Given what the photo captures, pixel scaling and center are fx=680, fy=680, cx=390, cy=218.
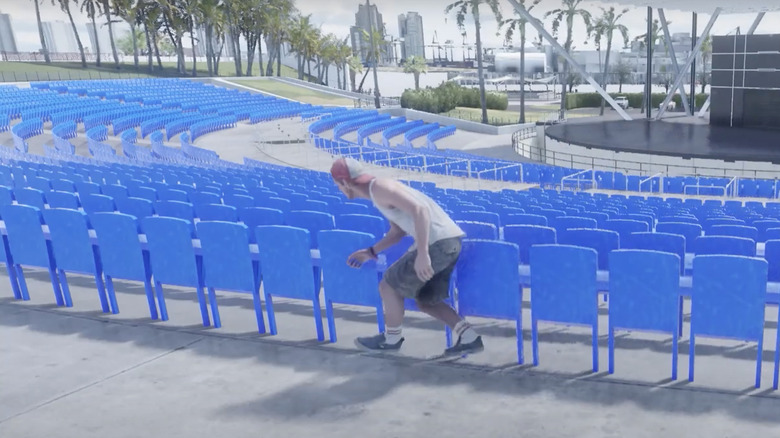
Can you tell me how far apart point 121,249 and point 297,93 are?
189 feet

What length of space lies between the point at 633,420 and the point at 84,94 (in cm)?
4888

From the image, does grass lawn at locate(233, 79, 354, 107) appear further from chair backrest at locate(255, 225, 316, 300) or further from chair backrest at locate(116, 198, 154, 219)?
chair backrest at locate(255, 225, 316, 300)

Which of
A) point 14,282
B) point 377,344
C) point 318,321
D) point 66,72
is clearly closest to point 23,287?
point 14,282

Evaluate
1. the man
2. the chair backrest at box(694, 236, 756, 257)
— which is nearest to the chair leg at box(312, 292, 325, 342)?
the man

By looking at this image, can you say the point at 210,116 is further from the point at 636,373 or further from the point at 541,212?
the point at 636,373

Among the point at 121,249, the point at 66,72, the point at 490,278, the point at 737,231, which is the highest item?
the point at 66,72

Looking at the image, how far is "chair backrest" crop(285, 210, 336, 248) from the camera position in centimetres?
642

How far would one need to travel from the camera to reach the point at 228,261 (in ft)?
18.6

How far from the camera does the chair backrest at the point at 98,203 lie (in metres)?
7.50

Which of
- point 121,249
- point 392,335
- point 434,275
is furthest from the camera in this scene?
point 121,249

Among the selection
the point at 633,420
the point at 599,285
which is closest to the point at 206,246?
the point at 599,285

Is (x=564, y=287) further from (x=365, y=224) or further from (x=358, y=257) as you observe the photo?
(x=365, y=224)

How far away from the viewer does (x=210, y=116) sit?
38781 mm

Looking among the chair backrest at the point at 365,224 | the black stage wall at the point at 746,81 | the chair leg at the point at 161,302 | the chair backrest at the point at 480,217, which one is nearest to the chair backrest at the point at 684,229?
the chair backrest at the point at 480,217
